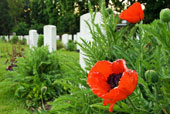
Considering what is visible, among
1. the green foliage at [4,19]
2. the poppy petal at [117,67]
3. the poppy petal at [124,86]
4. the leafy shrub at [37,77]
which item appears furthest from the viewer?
the green foliage at [4,19]

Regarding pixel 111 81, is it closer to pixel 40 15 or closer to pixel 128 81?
pixel 128 81

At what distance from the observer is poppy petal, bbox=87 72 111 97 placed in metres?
0.53

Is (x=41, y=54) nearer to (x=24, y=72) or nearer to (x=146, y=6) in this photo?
(x=24, y=72)

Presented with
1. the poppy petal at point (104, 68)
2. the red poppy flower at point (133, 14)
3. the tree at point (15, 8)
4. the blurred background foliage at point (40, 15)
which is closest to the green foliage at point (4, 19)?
the blurred background foliage at point (40, 15)

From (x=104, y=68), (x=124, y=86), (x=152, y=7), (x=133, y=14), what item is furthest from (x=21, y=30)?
(x=124, y=86)

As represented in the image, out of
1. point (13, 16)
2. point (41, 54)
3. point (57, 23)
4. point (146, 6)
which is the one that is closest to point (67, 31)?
point (57, 23)

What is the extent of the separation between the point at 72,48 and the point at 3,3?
96.6ft

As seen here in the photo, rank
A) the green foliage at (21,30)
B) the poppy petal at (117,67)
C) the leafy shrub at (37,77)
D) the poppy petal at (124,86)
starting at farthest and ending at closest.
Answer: the green foliage at (21,30)
the leafy shrub at (37,77)
the poppy petal at (117,67)
the poppy petal at (124,86)

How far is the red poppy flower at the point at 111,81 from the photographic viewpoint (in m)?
0.48

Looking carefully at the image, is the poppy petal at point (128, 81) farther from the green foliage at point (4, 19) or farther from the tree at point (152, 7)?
the green foliage at point (4, 19)

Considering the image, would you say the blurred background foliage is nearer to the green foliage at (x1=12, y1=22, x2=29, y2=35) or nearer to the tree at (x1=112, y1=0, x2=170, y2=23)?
the green foliage at (x1=12, y1=22, x2=29, y2=35)

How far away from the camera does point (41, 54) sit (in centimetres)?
340

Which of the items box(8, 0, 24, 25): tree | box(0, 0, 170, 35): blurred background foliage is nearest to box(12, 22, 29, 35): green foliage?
→ box(0, 0, 170, 35): blurred background foliage

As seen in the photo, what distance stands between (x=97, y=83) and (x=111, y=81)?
6 cm
